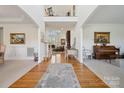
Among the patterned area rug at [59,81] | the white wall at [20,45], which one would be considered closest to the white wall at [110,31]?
the white wall at [20,45]

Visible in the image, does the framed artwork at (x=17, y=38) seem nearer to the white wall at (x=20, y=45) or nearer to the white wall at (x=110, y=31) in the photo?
the white wall at (x=20, y=45)

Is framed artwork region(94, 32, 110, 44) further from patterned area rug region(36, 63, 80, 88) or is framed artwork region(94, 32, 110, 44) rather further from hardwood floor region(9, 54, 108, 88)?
patterned area rug region(36, 63, 80, 88)

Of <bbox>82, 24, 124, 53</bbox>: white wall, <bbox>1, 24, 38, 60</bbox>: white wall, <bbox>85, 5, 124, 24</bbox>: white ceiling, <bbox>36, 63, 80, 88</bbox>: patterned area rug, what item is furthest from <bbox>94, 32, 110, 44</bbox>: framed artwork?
<bbox>36, 63, 80, 88</bbox>: patterned area rug

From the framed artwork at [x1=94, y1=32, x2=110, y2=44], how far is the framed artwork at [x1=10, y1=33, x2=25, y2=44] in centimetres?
506

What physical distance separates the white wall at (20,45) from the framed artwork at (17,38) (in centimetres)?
20

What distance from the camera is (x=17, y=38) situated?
1077 centimetres

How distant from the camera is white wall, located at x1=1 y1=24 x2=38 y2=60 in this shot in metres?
10.7

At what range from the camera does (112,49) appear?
10.6 meters

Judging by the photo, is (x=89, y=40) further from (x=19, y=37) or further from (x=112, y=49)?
(x=19, y=37)

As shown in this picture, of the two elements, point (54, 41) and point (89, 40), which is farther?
point (54, 41)

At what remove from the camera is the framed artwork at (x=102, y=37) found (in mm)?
11469
